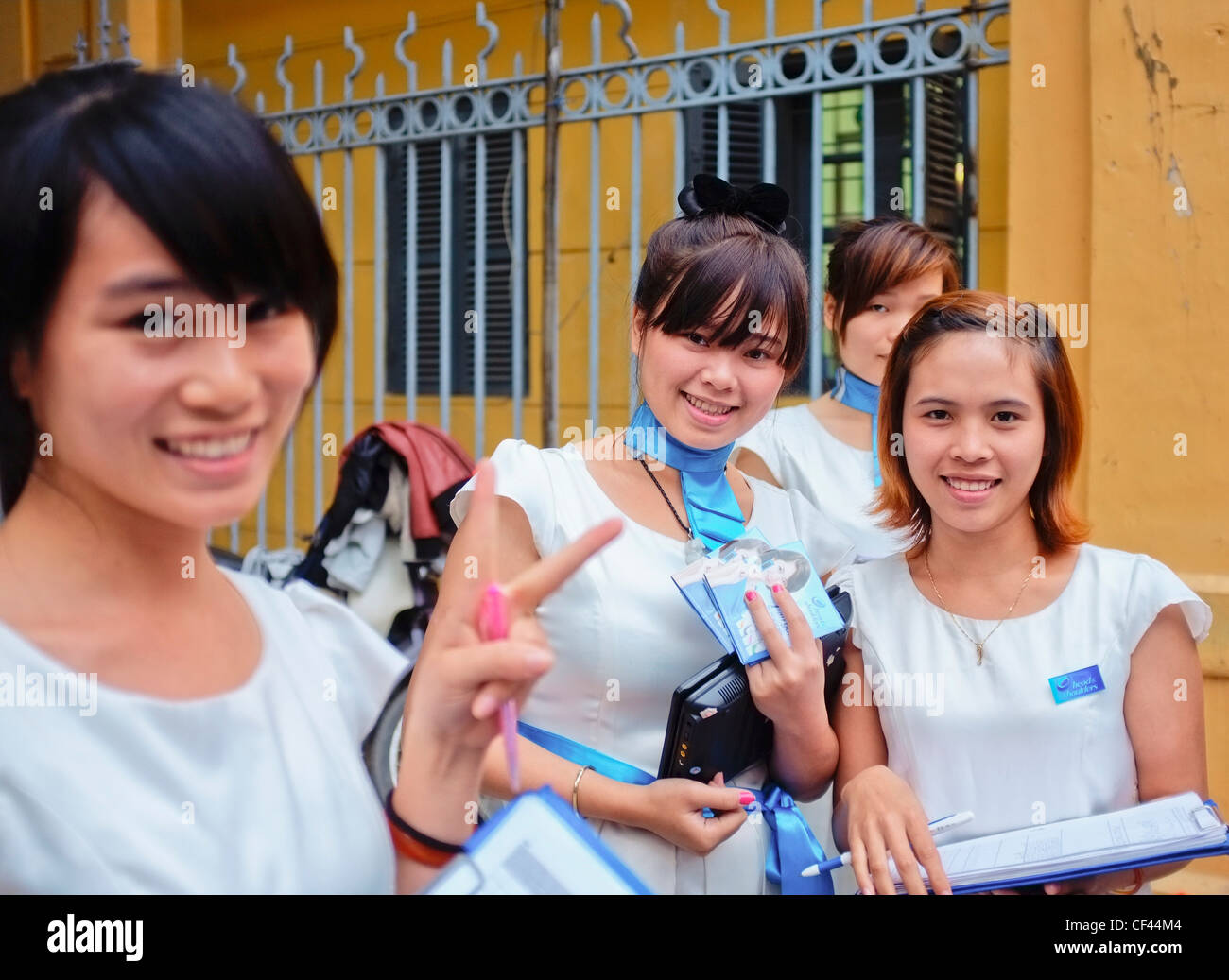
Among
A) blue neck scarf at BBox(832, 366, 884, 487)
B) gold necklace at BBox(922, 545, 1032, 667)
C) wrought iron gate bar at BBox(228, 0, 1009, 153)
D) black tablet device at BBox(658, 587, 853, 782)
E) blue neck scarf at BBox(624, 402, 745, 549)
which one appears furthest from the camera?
wrought iron gate bar at BBox(228, 0, 1009, 153)

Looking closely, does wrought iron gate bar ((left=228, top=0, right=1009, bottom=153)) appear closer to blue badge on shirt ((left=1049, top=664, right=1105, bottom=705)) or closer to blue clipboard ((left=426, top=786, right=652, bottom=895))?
blue badge on shirt ((left=1049, top=664, right=1105, bottom=705))

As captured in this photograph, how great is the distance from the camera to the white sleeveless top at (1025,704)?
5.05 feet

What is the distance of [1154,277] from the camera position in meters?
3.03

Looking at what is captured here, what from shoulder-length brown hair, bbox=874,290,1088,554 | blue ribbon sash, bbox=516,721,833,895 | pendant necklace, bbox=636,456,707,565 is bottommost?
blue ribbon sash, bbox=516,721,833,895

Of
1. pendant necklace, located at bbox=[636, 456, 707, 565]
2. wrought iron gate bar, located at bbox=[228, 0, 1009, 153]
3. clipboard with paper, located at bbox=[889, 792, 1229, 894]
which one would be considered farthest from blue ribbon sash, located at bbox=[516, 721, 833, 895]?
wrought iron gate bar, located at bbox=[228, 0, 1009, 153]

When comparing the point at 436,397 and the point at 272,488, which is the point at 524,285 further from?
the point at 272,488

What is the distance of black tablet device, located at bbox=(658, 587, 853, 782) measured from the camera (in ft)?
4.90

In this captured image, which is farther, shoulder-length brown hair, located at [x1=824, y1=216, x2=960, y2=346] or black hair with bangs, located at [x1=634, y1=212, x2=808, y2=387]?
shoulder-length brown hair, located at [x1=824, y1=216, x2=960, y2=346]

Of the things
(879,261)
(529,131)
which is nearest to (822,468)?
(879,261)

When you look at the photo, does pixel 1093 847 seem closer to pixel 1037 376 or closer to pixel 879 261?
pixel 1037 376

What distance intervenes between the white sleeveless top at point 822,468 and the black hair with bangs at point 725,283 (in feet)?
1.99

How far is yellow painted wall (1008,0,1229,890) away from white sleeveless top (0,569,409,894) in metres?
2.58

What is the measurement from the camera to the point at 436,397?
5352 mm

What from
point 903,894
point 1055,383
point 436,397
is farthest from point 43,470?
point 436,397
